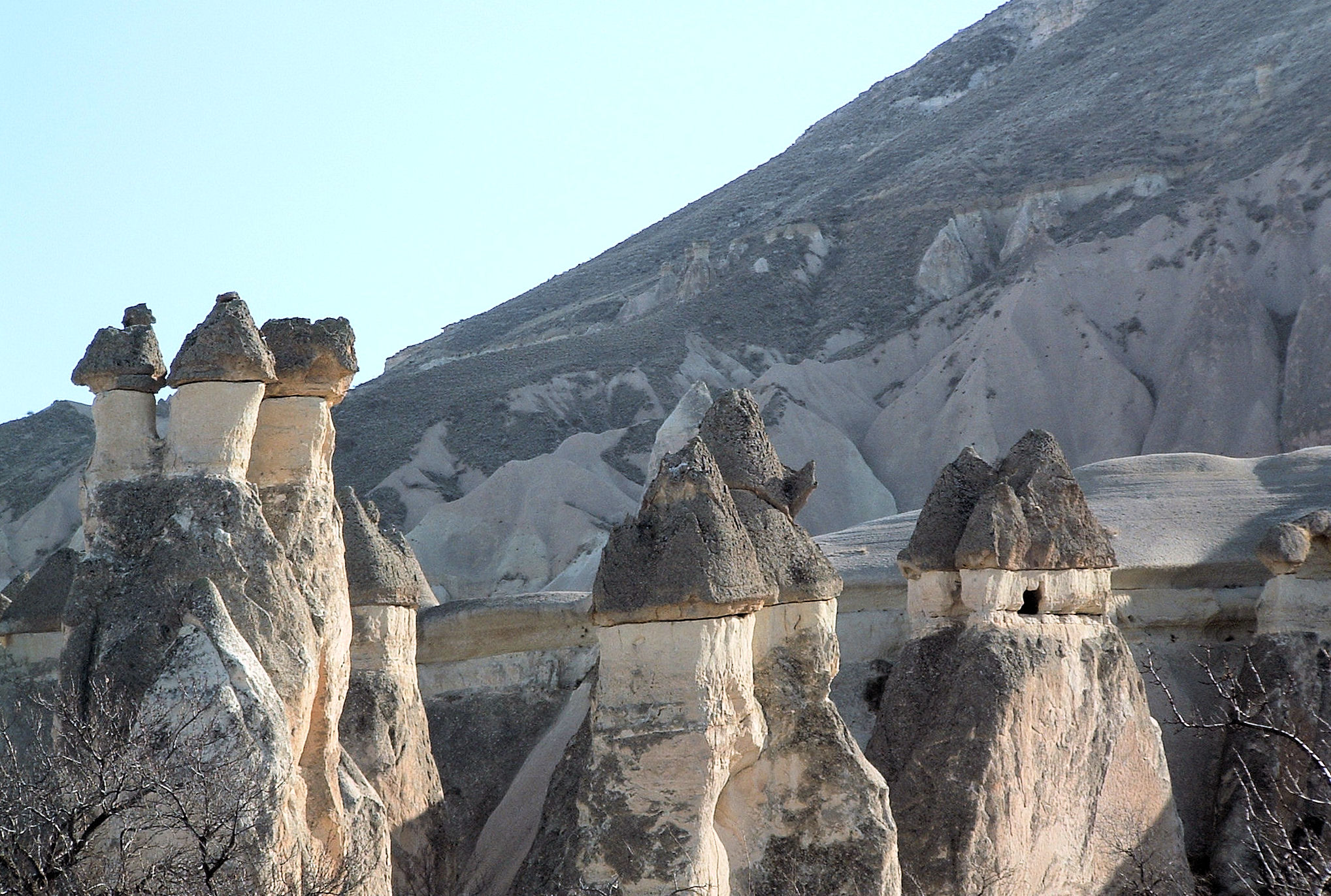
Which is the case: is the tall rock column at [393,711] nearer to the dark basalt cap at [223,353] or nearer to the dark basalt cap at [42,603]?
the dark basalt cap at [42,603]

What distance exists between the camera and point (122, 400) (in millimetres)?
8727

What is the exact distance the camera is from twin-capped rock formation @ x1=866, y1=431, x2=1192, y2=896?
1302 centimetres

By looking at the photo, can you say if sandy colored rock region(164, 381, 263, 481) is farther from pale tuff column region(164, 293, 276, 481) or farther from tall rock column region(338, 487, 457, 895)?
tall rock column region(338, 487, 457, 895)

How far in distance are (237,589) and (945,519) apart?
7.73 m

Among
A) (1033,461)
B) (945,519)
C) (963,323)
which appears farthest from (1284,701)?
(963,323)

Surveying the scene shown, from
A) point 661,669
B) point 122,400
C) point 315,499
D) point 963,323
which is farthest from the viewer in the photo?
point 963,323

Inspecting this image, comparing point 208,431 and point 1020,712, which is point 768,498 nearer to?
point 1020,712

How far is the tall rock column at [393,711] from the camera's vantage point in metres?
13.2

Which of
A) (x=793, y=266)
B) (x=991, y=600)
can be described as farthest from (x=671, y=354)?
(x=991, y=600)

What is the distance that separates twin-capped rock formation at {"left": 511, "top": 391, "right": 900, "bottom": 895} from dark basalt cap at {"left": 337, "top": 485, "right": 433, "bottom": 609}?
368 cm

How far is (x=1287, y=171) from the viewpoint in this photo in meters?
50.1

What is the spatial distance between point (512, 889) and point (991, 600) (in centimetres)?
565

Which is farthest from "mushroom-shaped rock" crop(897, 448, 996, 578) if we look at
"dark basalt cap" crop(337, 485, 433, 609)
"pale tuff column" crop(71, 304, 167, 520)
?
"pale tuff column" crop(71, 304, 167, 520)

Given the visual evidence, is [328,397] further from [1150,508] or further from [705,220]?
[705,220]
